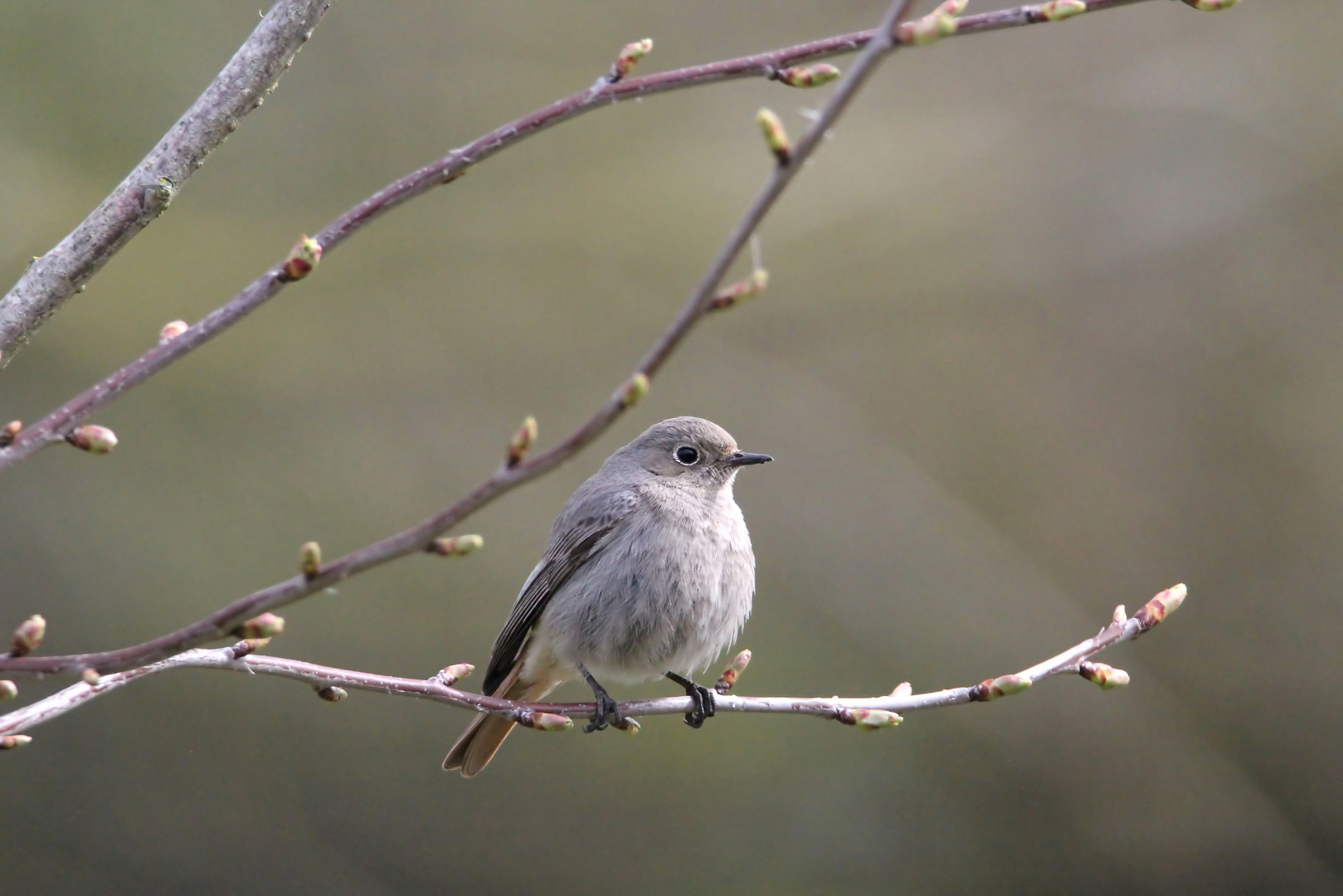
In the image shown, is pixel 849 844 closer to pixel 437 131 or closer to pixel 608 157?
pixel 608 157

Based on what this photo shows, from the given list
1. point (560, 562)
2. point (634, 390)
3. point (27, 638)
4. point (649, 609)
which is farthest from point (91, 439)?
point (560, 562)

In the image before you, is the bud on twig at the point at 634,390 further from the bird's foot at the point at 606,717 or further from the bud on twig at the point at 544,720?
the bird's foot at the point at 606,717

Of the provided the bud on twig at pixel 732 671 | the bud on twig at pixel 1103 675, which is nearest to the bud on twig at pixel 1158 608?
the bud on twig at pixel 1103 675

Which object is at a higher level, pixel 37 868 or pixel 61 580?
pixel 61 580

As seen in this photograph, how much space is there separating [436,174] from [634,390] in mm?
971

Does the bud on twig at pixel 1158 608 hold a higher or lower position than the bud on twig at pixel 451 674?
lower

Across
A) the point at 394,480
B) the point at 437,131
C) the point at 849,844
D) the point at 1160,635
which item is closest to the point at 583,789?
the point at 849,844

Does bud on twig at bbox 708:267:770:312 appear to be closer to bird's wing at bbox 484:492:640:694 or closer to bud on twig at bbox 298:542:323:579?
bud on twig at bbox 298:542:323:579

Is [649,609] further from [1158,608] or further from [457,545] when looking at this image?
[457,545]

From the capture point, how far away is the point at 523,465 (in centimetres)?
171

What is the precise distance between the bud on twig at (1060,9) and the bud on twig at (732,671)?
2098 millimetres

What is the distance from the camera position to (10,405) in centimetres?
844

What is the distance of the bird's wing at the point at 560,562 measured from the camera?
4.85 metres

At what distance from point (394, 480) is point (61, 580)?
234 centimetres
